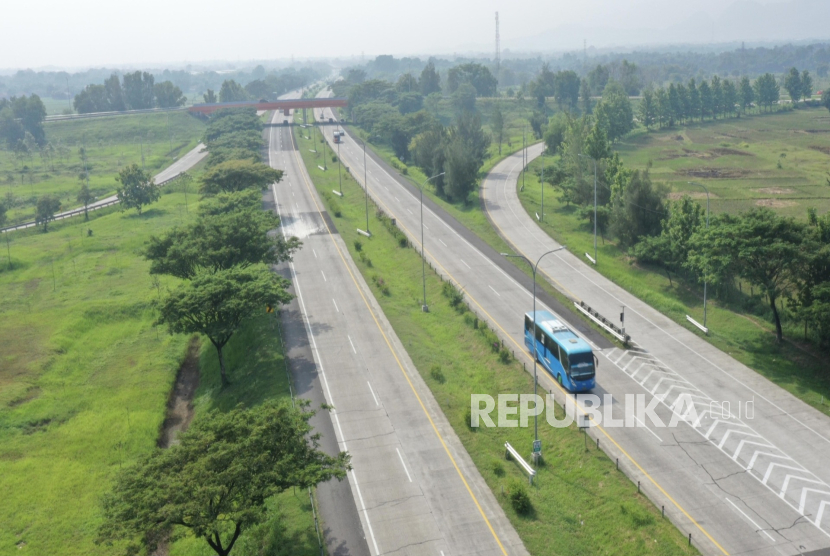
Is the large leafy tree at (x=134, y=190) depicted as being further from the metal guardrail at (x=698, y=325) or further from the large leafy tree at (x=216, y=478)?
the metal guardrail at (x=698, y=325)

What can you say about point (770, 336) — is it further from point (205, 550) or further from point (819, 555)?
point (205, 550)

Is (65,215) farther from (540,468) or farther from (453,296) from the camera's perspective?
(540,468)

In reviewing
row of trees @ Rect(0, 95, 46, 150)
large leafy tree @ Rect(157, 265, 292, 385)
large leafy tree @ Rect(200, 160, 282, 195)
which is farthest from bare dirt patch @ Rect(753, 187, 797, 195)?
row of trees @ Rect(0, 95, 46, 150)

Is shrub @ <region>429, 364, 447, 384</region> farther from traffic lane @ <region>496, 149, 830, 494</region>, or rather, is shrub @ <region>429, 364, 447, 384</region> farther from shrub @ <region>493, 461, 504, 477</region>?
traffic lane @ <region>496, 149, 830, 494</region>

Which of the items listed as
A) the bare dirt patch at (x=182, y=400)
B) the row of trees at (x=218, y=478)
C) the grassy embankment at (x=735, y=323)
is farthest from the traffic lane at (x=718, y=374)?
the bare dirt patch at (x=182, y=400)

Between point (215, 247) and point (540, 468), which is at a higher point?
point (215, 247)

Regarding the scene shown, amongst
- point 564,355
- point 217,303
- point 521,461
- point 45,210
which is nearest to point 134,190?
point 45,210
